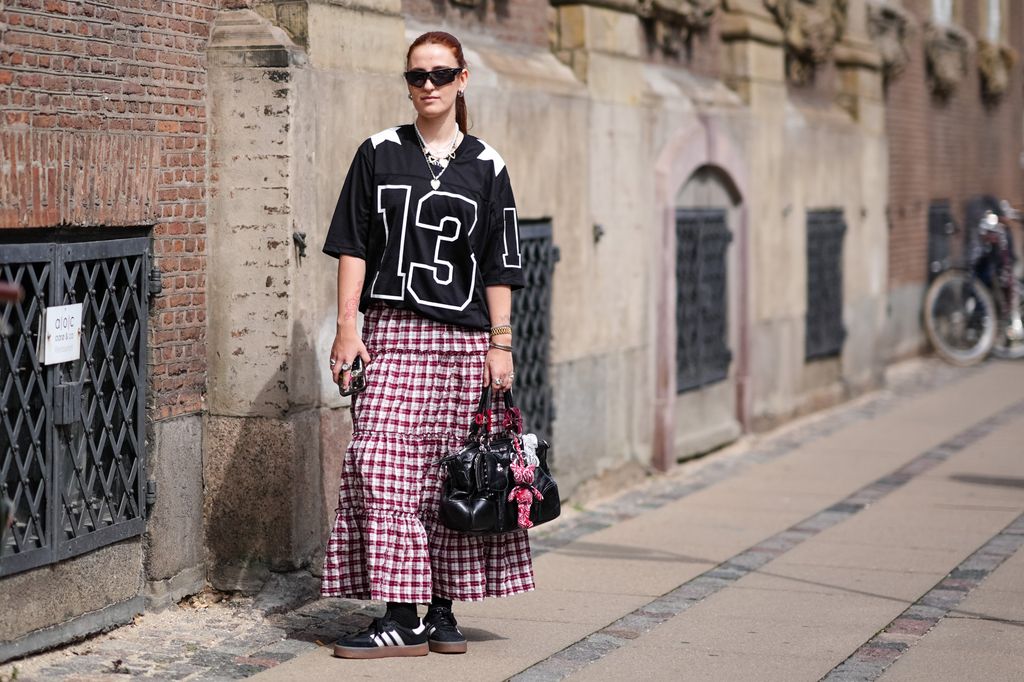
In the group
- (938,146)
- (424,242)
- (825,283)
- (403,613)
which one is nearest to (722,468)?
(825,283)

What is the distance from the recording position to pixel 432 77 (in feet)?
19.1

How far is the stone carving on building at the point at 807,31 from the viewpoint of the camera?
13.5 meters

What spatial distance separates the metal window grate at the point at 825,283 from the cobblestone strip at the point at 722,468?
1.89ft

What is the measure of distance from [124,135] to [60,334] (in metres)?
0.81

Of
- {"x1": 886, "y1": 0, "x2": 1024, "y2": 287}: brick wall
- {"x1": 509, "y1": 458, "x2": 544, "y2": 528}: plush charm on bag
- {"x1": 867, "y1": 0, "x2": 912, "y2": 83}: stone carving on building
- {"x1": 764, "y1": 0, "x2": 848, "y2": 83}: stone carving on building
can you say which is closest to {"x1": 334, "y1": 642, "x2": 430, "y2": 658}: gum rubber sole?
{"x1": 509, "y1": 458, "x2": 544, "y2": 528}: plush charm on bag

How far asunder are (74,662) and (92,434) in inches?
32.5

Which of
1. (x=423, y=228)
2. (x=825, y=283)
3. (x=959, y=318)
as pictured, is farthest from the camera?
(x=959, y=318)

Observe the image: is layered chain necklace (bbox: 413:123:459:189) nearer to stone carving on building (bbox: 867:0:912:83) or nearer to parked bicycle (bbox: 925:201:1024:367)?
stone carving on building (bbox: 867:0:912:83)

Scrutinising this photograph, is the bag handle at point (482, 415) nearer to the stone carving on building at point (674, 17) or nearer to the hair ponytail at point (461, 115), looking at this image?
the hair ponytail at point (461, 115)

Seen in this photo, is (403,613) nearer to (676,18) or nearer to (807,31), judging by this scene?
(676,18)

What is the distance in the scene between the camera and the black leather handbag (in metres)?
5.76

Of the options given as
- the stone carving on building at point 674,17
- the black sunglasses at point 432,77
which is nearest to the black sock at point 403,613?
the black sunglasses at point 432,77

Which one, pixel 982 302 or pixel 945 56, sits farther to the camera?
pixel 945 56

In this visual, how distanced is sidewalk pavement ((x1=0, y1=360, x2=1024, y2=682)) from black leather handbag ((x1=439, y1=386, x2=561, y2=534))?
1.67 ft
